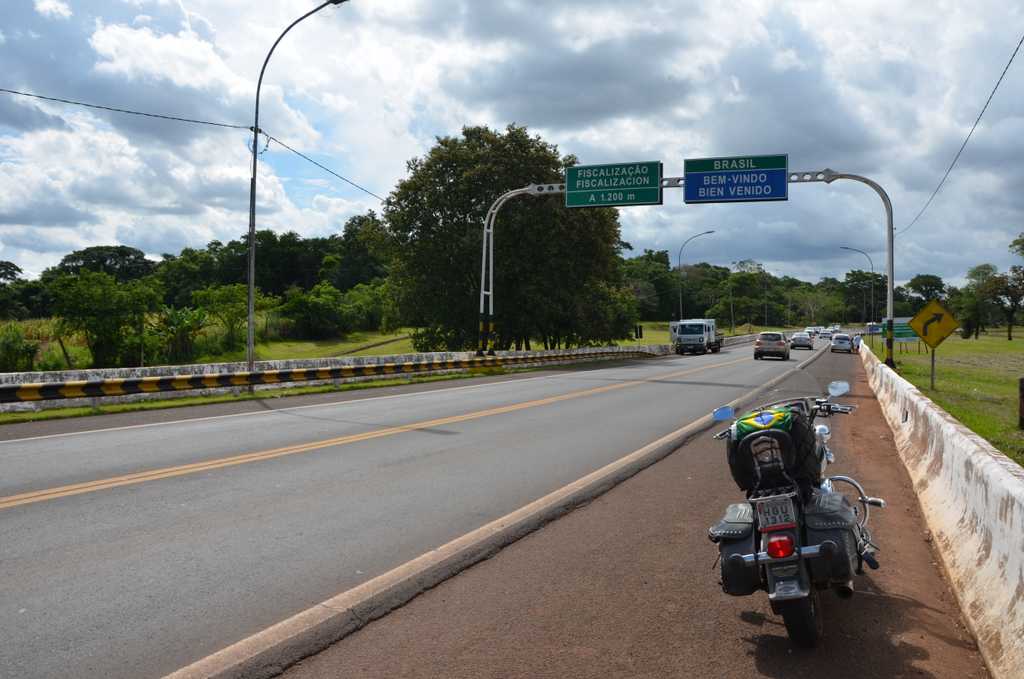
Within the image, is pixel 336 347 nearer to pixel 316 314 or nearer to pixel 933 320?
pixel 316 314

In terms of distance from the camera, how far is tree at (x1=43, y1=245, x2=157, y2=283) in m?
112

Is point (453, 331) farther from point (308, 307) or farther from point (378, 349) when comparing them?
point (308, 307)

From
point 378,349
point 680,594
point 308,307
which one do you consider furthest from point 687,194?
point 308,307

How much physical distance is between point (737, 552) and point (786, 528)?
0.97 feet

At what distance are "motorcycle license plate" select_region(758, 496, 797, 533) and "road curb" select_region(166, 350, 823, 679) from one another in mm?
2077

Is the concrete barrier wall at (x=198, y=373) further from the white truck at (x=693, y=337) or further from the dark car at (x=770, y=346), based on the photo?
the white truck at (x=693, y=337)

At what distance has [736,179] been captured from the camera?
2720 cm

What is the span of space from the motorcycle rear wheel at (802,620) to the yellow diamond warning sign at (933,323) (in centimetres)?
1815

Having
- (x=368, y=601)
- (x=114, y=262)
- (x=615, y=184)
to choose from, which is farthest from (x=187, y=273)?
(x=368, y=601)

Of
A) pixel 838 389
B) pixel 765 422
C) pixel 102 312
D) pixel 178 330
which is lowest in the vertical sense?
pixel 178 330

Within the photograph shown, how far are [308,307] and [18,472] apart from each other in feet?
249

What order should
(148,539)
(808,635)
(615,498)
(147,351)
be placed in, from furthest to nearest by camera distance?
1. (147,351)
2. (615,498)
3. (148,539)
4. (808,635)

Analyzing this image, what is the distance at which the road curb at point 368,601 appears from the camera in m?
3.79

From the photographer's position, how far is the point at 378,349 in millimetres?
79125
